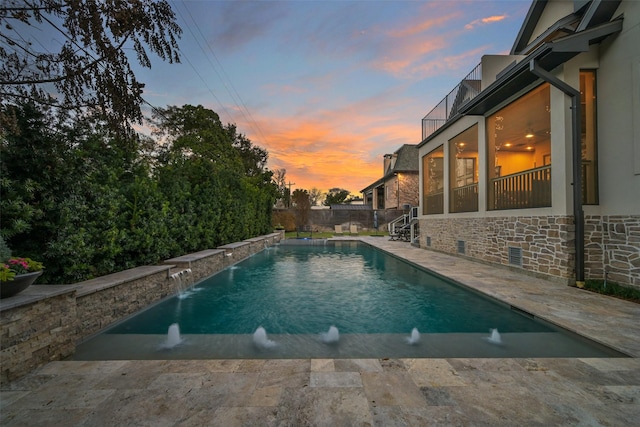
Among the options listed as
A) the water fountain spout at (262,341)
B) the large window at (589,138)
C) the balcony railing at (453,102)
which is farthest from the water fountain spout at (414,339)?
the balcony railing at (453,102)

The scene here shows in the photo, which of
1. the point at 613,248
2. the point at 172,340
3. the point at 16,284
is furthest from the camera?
the point at 613,248

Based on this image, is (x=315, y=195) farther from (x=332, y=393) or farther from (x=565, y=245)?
(x=332, y=393)

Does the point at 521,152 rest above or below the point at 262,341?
above

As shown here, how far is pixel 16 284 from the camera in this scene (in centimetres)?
249

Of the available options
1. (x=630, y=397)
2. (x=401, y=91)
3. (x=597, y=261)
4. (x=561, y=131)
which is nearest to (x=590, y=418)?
(x=630, y=397)

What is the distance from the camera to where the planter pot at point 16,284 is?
2412 mm

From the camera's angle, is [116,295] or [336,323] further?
[336,323]

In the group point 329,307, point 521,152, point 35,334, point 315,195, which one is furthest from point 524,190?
point 315,195

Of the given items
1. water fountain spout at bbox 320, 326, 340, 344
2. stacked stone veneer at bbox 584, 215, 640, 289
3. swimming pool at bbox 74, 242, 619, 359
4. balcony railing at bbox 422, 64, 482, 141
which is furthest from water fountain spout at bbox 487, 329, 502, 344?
balcony railing at bbox 422, 64, 482, 141

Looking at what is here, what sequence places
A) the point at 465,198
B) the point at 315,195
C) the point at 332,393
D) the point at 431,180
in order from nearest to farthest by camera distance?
1. the point at 332,393
2. the point at 465,198
3. the point at 431,180
4. the point at 315,195

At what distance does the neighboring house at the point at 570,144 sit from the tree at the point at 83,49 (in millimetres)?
6768

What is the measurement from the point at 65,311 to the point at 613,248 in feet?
28.4

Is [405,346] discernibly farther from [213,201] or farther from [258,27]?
[258,27]

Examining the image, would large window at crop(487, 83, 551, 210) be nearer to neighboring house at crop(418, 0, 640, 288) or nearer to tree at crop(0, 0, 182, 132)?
neighboring house at crop(418, 0, 640, 288)
